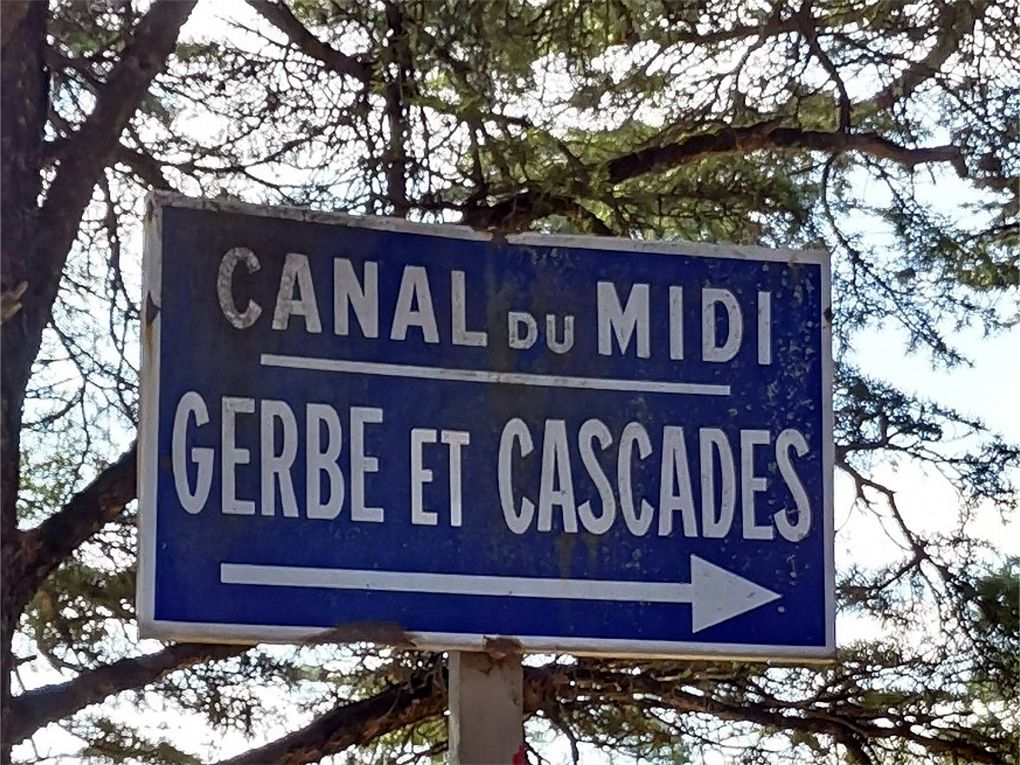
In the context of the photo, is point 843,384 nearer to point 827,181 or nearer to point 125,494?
point 827,181

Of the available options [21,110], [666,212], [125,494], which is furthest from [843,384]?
[21,110]

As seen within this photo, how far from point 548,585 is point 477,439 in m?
0.19

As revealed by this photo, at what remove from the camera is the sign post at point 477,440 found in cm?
190

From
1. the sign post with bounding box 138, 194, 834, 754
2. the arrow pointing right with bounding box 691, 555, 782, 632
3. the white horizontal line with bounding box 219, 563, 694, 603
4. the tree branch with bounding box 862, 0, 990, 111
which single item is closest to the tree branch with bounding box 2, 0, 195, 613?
the sign post with bounding box 138, 194, 834, 754

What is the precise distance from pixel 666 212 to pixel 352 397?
2.15 metres

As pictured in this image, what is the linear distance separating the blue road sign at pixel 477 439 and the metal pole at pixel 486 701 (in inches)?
1.6

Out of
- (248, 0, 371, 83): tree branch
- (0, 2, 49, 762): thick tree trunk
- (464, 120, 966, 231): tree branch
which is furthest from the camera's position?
(464, 120, 966, 231): tree branch

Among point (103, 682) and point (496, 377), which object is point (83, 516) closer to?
point (103, 682)

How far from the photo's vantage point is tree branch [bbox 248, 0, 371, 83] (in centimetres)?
345

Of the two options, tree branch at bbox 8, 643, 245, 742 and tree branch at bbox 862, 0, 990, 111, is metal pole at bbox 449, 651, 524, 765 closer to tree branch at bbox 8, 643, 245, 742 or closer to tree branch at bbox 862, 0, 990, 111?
tree branch at bbox 8, 643, 245, 742

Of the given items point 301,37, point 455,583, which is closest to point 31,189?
point 301,37

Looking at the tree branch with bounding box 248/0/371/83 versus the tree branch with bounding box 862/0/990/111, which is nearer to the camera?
the tree branch with bounding box 248/0/371/83

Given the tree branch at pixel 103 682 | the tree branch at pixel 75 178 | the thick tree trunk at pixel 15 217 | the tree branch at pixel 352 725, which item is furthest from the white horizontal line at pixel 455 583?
the tree branch at pixel 352 725

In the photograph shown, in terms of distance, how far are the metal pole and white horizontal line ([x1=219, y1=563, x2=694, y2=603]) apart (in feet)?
0.26
